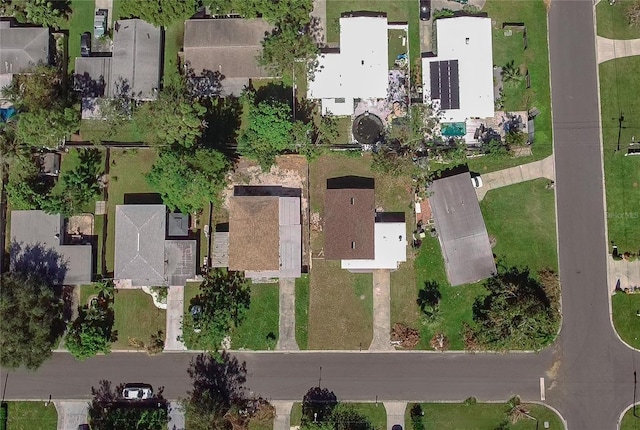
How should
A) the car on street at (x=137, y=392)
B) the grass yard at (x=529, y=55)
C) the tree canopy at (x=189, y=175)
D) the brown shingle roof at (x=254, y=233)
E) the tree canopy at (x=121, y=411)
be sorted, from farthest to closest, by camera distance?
the grass yard at (x=529, y=55), the car on street at (x=137, y=392), the tree canopy at (x=121, y=411), the brown shingle roof at (x=254, y=233), the tree canopy at (x=189, y=175)

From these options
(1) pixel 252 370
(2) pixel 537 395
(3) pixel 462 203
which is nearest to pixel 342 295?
(1) pixel 252 370

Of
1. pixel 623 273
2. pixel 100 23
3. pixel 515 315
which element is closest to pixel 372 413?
pixel 515 315

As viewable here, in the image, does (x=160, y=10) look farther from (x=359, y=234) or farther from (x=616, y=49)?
(x=616, y=49)

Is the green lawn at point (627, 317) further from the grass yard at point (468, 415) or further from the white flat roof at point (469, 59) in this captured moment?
the white flat roof at point (469, 59)

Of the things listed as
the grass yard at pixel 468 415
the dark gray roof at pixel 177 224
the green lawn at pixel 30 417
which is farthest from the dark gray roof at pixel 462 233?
the green lawn at pixel 30 417

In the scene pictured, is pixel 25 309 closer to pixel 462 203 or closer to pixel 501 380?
pixel 462 203
